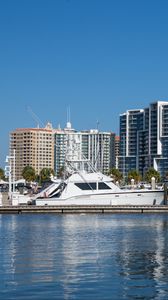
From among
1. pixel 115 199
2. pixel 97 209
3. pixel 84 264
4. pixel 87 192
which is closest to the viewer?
pixel 84 264

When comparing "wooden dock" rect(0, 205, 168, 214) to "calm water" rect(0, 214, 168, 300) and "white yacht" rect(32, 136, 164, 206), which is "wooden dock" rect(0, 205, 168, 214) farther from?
"calm water" rect(0, 214, 168, 300)

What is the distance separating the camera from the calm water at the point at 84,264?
3634 cm

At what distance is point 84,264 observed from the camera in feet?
153

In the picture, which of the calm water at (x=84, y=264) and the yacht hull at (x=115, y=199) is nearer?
the calm water at (x=84, y=264)

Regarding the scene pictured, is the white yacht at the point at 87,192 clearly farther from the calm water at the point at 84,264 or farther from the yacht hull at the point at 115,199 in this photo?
the calm water at the point at 84,264

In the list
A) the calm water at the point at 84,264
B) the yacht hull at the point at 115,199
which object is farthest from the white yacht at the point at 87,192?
the calm water at the point at 84,264

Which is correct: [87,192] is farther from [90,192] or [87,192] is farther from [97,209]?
[97,209]

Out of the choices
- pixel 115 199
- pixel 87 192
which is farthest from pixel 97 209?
pixel 115 199

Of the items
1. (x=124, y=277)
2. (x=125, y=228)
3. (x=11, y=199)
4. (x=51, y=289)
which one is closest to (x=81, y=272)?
(x=124, y=277)

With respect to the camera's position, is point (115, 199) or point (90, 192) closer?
point (90, 192)

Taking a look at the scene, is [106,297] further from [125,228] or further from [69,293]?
[125,228]

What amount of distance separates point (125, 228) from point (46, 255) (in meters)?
32.8

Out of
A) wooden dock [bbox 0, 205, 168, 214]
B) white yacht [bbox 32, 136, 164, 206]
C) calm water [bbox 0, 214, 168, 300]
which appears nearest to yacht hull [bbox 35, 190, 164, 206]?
white yacht [bbox 32, 136, 164, 206]

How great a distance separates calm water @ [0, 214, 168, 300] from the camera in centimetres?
3634
